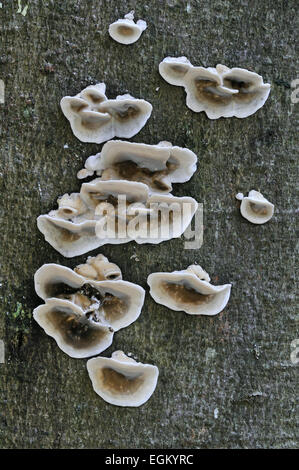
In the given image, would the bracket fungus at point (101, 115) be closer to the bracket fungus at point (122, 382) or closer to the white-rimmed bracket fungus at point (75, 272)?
the white-rimmed bracket fungus at point (75, 272)

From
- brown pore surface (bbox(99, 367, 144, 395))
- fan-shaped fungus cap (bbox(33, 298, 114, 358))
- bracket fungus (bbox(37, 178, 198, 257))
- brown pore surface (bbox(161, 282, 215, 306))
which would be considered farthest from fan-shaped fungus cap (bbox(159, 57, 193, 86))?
brown pore surface (bbox(99, 367, 144, 395))

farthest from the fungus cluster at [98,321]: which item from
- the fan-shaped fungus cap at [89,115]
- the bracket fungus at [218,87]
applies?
the bracket fungus at [218,87]

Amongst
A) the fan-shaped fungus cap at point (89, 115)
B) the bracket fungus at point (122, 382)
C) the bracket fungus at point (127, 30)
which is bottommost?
the bracket fungus at point (122, 382)

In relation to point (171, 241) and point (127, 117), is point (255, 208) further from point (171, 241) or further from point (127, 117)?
point (127, 117)

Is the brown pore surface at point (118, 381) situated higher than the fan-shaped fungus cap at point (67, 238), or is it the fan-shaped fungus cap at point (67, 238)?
the fan-shaped fungus cap at point (67, 238)

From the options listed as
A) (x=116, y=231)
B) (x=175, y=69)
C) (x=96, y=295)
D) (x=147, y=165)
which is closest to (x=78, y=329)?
(x=96, y=295)

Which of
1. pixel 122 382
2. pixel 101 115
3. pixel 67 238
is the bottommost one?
pixel 122 382

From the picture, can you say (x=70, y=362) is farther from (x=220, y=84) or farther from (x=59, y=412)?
(x=220, y=84)
